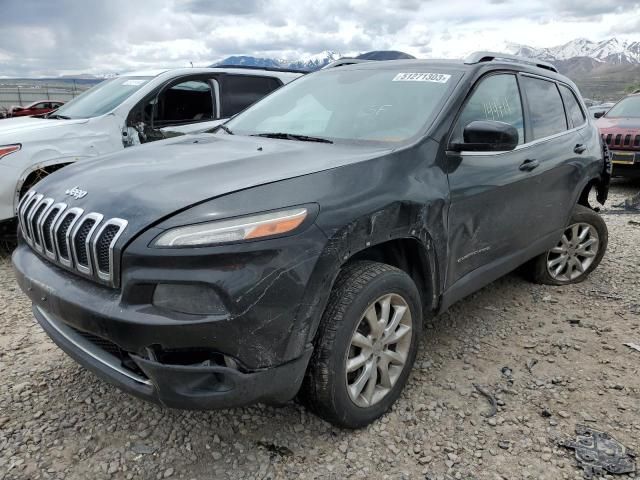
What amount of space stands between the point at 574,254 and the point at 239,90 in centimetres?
404

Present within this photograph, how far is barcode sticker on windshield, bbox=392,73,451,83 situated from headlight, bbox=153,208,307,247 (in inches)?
61.8

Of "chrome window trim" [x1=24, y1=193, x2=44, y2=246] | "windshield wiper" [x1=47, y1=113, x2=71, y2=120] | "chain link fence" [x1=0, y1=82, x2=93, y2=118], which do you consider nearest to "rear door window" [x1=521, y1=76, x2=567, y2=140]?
"chrome window trim" [x1=24, y1=193, x2=44, y2=246]

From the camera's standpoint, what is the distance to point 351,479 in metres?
2.26

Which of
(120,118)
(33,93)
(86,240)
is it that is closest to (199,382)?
(86,240)

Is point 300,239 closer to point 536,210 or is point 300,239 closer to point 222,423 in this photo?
point 222,423

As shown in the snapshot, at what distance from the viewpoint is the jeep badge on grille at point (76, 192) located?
2268 millimetres

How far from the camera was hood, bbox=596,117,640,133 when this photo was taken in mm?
8227

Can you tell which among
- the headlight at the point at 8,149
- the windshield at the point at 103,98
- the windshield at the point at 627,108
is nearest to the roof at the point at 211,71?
the windshield at the point at 103,98

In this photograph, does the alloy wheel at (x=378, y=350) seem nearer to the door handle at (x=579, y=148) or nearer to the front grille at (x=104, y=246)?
the front grille at (x=104, y=246)

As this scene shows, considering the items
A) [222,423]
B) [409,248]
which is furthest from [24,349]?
[409,248]

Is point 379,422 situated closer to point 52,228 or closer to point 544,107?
point 52,228

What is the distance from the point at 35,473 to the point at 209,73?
474 cm

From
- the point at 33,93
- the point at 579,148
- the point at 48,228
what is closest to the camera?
the point at 48,228

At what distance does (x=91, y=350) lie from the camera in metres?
2.26
